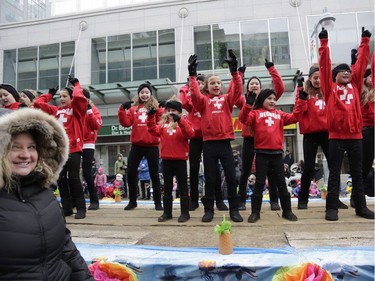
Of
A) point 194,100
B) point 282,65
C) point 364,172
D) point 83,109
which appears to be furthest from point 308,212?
point 282,65

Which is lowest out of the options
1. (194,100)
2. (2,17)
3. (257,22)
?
(194,100)

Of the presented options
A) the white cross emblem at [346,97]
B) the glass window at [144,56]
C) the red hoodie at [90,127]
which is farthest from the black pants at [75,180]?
the glass window at [144,56]

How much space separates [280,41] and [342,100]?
14.2 meters

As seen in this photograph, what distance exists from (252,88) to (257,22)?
1372 centimetres

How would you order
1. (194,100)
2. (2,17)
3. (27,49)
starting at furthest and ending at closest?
1. (2,17)
2. (27,49)
3. (194,100)

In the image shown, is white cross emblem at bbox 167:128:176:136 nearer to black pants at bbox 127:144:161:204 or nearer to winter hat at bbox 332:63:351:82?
black pants at bbox 127:144:161:204

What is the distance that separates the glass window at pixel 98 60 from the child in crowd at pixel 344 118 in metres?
16.8

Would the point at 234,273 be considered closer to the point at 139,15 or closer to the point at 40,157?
the point at 40,157

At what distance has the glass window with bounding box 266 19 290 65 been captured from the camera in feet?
56.6

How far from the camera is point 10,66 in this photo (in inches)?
829

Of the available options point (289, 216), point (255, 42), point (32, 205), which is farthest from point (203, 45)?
point (32, 205)

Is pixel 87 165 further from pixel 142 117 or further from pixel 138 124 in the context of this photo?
pixel 142 117

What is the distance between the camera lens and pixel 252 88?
5.23 metres

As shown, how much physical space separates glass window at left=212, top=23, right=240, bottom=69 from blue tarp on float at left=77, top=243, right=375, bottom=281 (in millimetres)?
15633
